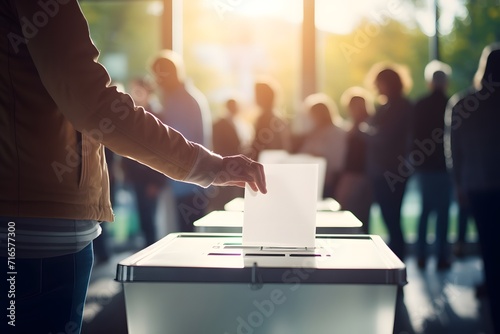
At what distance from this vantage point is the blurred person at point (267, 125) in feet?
13.2

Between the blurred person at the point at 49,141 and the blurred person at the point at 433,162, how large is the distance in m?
3.49

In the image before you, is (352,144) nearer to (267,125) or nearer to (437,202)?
(267,125)

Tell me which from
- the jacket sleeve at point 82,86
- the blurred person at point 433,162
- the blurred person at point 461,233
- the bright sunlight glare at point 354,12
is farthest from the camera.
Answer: the bright sunlight glare at point 354,12

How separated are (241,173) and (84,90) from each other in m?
0.33

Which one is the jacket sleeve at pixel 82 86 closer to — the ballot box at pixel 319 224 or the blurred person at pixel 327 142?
the ballot box at pixel 319 224

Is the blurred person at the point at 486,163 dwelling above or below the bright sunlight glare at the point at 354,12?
below

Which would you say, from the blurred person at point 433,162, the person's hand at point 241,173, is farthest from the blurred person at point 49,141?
the blurred person at point 433,162

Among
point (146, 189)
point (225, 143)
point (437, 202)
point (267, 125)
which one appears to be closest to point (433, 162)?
point (437, 202)

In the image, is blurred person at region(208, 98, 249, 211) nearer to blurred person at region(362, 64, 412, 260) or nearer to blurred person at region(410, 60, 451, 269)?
blurred person at region(362, 64, 412, 260)

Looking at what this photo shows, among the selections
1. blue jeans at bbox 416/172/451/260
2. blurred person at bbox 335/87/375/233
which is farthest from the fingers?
blue jeans at bbox 416/172/451/260

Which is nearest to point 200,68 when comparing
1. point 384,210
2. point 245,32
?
point 245,32

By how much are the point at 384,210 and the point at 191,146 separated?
333cm

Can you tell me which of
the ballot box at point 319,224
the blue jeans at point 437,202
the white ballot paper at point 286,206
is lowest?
the blue jeans at point 437,202

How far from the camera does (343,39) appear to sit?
567 centimetres
